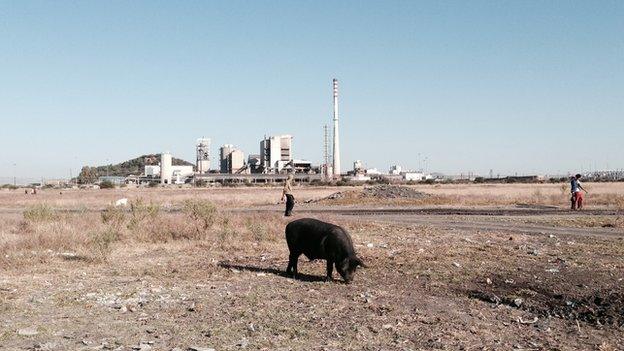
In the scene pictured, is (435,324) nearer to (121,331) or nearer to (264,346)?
(264,346)

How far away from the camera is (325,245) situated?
12.5 meters

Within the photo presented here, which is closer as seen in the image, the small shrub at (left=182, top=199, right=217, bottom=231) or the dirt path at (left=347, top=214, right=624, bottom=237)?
the dirt path at (left=347, top=214, right=624, bottom=237)

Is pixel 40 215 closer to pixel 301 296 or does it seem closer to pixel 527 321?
pixel 301 296

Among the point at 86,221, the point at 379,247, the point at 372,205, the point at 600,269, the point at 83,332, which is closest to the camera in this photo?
the point at 83,332

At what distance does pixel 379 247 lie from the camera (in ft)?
60.8

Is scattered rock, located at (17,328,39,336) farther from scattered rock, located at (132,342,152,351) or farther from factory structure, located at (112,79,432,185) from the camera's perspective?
Answer: factory structure, located at (112,79,432,185)

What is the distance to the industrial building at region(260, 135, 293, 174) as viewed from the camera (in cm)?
17220

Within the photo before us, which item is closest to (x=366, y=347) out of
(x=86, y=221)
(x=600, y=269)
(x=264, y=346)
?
(x=264, y=346)

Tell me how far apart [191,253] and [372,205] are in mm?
27218

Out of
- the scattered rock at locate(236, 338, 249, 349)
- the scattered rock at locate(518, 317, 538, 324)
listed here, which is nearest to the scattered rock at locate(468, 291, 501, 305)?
the scattered rock at locate(518, 317, 538, 324)

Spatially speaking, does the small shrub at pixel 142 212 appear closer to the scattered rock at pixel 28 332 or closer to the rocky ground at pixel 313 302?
the rocky ground at pixel 313 302

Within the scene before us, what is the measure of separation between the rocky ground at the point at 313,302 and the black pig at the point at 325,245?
15.1 inches

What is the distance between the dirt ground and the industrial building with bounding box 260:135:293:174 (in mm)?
151908

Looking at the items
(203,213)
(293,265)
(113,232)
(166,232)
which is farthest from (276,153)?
(293,265)
